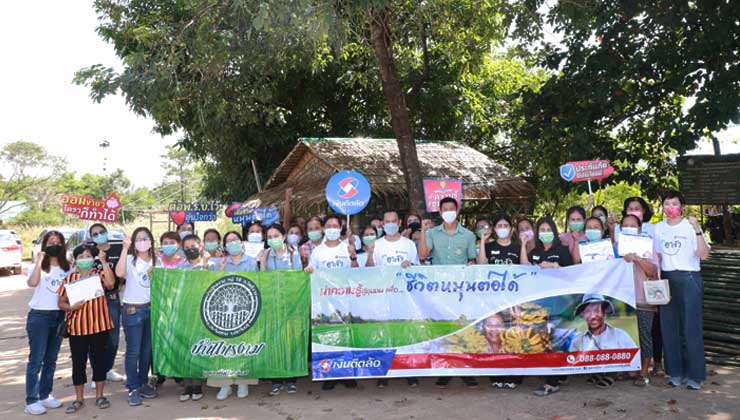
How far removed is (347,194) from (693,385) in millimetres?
4233

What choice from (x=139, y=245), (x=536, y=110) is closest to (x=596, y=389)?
(x=139, y=245)

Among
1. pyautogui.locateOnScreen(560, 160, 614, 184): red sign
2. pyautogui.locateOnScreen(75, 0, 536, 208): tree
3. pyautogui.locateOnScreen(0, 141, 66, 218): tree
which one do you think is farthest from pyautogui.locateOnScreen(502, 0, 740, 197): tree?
pyautogui.locateOnScreen(0, 141, 66, 218): tree

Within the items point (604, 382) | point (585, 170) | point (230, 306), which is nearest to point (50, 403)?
point (230, 306)

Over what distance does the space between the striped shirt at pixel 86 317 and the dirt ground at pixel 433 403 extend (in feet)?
2.62

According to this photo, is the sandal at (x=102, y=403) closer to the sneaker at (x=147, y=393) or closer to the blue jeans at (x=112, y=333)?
the sneaker at (x=147, y=393)

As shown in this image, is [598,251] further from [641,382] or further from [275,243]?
[275,243]

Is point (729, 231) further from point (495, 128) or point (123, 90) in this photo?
point (123, 90)

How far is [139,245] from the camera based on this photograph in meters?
5.89

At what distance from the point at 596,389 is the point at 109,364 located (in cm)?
518

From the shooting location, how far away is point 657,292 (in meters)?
5.68

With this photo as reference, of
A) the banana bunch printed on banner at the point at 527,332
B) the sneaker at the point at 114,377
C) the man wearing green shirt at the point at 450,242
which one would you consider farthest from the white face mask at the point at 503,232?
the sneaker at the point at 114,377

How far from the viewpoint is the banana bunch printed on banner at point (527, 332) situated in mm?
5727

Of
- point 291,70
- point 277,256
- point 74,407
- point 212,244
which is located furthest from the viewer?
point 291,70

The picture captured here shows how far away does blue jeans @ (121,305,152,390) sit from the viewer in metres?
5.71
